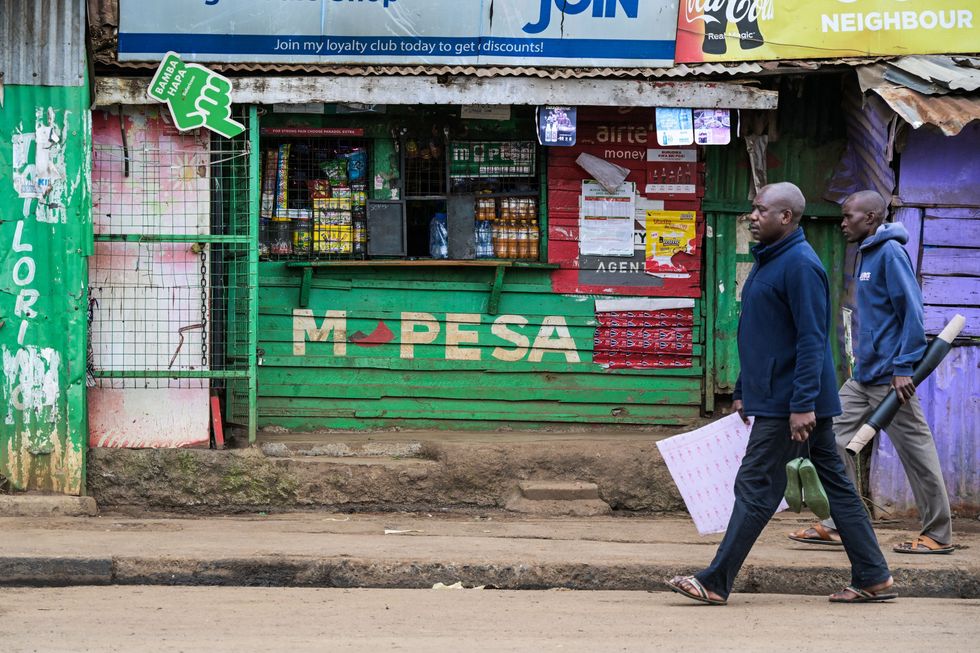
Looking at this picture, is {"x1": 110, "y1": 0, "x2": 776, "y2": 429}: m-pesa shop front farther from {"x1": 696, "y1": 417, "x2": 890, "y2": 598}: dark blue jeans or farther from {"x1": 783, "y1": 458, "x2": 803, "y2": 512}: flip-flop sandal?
{"x1": 783, "y1": 458, "x2": 803, "y2": 512}: flip-flop sandal

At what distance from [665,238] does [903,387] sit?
289 cm

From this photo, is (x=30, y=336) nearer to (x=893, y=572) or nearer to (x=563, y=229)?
(x=563, y=229)

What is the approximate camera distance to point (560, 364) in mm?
9250

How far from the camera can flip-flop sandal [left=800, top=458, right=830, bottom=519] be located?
5.58 m

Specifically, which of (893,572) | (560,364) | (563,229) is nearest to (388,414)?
(560,364)

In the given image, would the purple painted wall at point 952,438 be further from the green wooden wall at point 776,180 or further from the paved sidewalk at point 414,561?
the green wooden wall at point 776,180

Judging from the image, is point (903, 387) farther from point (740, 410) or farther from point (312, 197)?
point (312, 197)

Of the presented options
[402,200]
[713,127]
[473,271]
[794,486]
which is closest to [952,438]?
[713,127]

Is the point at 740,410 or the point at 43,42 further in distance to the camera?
the point at 43,42

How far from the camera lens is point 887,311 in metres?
6.98

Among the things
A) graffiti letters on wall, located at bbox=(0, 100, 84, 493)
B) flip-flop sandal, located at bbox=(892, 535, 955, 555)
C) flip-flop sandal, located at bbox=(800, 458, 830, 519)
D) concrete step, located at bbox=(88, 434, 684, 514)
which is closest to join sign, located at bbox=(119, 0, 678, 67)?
graffiti letters on wall, located at bbox=(0, 100, 84, 493)

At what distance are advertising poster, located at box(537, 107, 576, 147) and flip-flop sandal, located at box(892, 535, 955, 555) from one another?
11.5 feet

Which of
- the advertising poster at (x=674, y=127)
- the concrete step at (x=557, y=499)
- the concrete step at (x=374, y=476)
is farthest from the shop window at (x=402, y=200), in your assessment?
the concrete step at (x=557, y=499)

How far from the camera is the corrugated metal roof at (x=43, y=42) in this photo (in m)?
7.71
